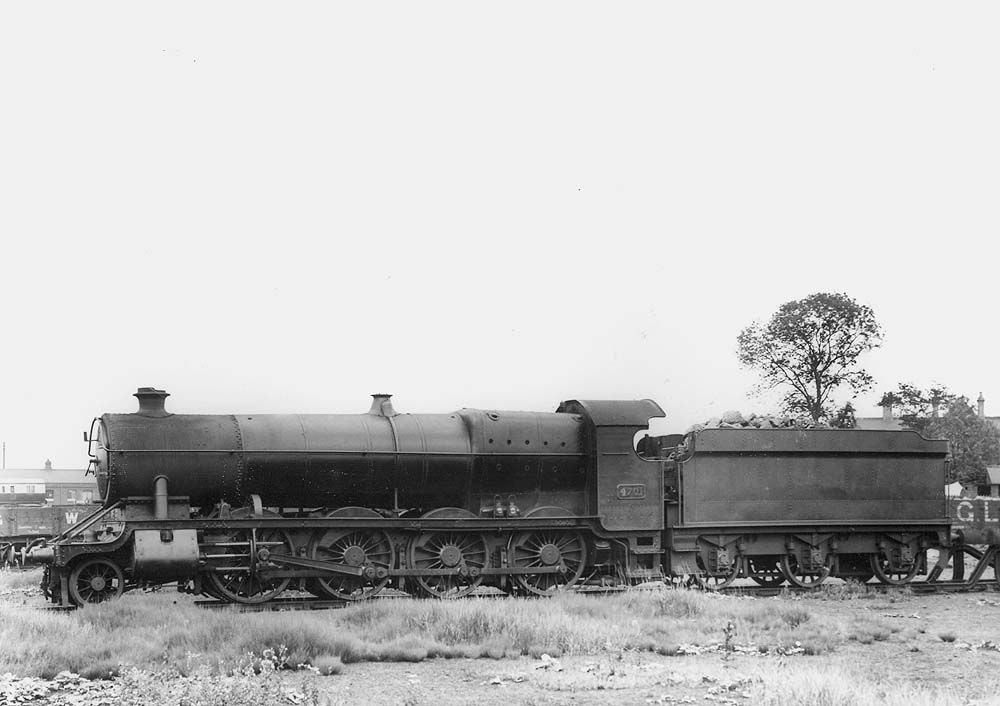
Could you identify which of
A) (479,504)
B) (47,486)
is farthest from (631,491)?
(47,486)

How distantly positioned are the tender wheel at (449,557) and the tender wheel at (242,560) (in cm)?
183

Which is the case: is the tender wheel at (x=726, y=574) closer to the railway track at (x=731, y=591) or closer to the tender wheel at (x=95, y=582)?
the railway track at (x=731, y=591)

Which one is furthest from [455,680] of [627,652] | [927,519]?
[927,519]

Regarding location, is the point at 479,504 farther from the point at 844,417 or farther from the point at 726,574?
the point at 844,417

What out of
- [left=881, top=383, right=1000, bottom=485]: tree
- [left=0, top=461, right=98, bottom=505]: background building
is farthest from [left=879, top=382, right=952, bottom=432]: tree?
[left=0, top=461, right=98, bottom=505]: background building

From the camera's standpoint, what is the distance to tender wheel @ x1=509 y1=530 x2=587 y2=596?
1545 cm

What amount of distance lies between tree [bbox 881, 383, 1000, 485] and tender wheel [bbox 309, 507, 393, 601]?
1903 inches

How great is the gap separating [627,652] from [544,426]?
18.5 ft

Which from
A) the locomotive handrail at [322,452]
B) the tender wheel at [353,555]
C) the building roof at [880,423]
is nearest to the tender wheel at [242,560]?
the tender wheel at [353,555]

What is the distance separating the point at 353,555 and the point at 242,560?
4.87 feet

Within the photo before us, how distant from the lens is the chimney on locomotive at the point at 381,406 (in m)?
15.4

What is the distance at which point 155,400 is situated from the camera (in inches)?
561

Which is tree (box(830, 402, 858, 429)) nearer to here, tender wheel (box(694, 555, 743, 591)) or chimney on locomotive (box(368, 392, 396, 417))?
tender wheel (box(694, 555, 743, 591))

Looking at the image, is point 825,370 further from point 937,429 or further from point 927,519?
point 927,519
